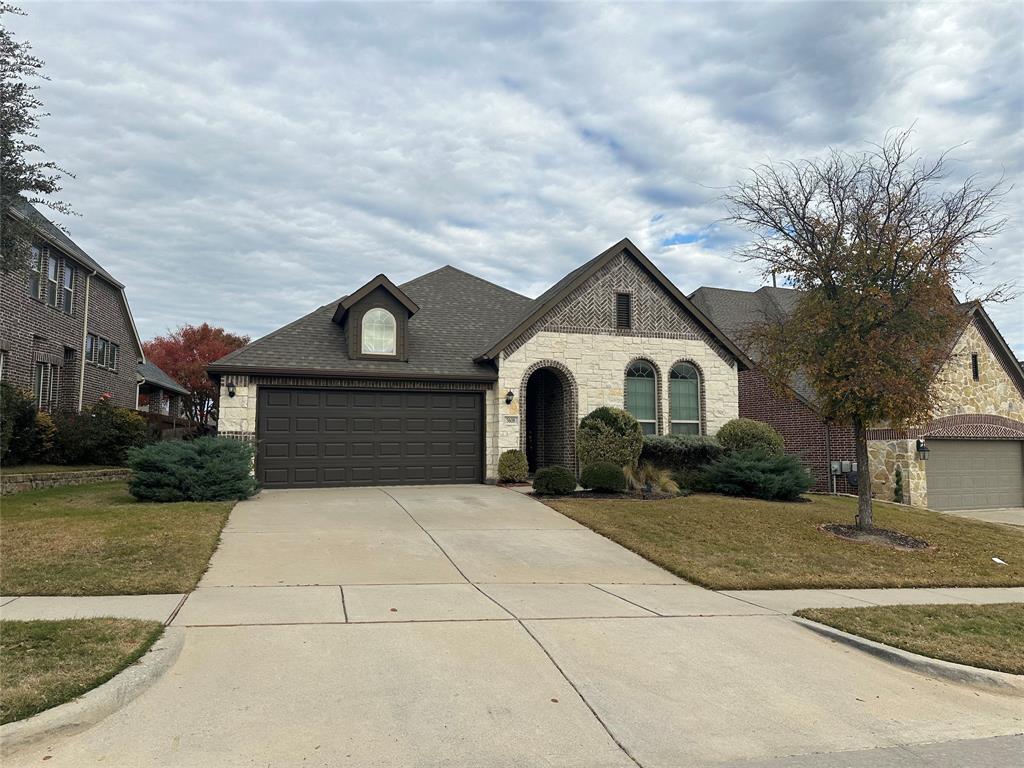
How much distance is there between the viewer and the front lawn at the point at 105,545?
7.60 metres

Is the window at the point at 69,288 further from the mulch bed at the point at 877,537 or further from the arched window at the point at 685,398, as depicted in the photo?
the mulch bed at the point at 877,537

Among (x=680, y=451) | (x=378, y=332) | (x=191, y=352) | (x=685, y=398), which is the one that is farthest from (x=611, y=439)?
(x=191, y=352)

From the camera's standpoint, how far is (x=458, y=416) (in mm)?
18344

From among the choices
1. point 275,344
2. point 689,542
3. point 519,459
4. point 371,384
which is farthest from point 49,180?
point 689,542

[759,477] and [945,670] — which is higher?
[759,477]

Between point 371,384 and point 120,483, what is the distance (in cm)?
665

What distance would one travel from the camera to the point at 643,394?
19859 mm

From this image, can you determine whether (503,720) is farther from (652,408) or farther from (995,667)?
(652,408)

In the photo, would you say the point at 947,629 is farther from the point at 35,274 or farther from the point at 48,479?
the point at 35,274

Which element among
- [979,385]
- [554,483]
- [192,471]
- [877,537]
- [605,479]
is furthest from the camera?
[979,385]

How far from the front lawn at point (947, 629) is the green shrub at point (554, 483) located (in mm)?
7896

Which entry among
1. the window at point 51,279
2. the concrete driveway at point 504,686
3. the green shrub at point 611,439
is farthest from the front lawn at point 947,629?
the window at point 51,279

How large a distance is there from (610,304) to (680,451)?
14.6 ft

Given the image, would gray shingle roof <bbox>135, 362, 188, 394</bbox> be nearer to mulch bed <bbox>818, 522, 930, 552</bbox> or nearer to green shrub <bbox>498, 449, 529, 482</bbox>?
green shrub <bbox>498, 449, 529, 482</bbox>
